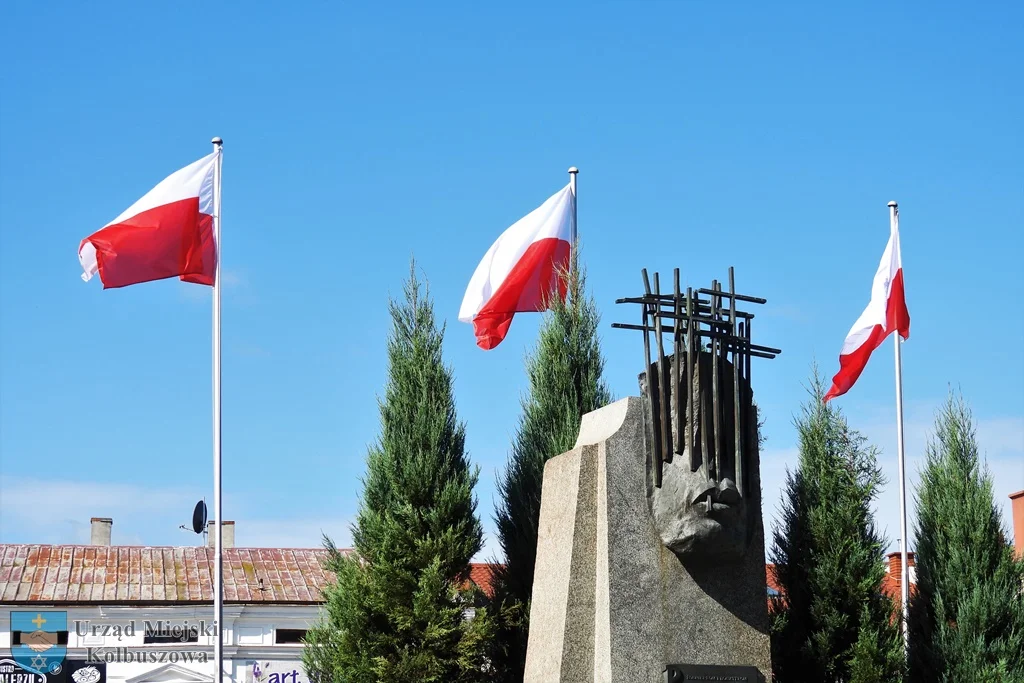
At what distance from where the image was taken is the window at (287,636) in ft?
84.1

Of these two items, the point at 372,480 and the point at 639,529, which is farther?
the point at 372,480

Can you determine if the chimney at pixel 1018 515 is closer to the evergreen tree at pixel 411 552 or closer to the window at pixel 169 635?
the evergreen tree at pixel 411 552

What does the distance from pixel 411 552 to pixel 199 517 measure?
840 cm

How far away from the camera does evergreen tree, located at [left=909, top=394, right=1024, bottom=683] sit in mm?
9523

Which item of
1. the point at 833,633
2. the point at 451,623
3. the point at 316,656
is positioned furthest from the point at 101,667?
the point at 833,633

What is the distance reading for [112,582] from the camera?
2566 centimetres

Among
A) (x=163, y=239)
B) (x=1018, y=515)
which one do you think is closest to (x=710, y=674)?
(x=163, y=239)

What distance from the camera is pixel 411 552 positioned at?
10711mm

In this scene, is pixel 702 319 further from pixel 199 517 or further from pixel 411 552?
pixel 199 517

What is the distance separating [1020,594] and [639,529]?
12.3ft

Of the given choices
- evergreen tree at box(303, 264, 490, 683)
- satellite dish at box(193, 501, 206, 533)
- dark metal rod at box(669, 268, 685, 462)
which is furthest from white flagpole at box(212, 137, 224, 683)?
dark metal rod at box(669, 268, 685, 462)

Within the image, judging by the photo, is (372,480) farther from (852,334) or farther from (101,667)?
(101,667)

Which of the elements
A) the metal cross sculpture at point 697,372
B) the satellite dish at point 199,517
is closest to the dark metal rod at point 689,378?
the metal cross sculpture at point 697,372

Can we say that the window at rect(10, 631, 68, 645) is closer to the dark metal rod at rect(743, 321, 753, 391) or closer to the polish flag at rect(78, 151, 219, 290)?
the polish flag at rect(78, 151, 219, 290)
